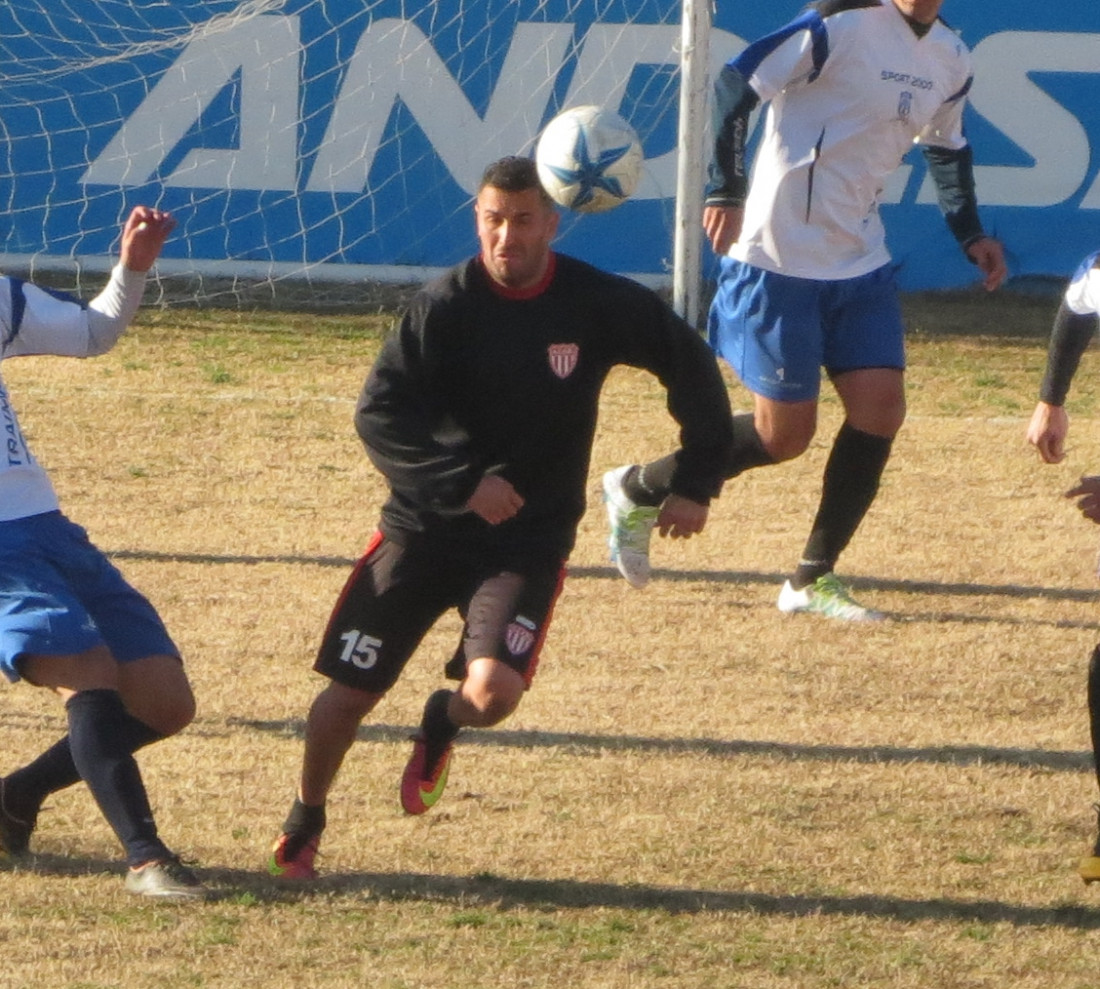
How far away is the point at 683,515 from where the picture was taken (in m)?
4.32

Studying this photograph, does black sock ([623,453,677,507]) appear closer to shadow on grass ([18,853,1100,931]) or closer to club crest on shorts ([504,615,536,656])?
club crest on shorts ([504,615,536,656])

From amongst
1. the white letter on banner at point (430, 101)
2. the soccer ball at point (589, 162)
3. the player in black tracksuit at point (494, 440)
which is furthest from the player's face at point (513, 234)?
the white letter on banner at point (430, 101)

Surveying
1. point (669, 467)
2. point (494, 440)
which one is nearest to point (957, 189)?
point (669, 467)

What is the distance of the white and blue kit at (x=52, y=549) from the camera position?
4090 millimetres

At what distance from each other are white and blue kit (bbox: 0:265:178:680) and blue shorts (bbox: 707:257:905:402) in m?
2.37

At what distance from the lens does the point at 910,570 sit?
707 centimetres

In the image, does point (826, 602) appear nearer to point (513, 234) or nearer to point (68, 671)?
point (513, 234)

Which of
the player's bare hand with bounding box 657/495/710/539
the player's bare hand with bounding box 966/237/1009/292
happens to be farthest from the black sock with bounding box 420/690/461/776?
the player's bare hand with bounding box 966/237/1009/292

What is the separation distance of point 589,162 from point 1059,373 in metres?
1.31

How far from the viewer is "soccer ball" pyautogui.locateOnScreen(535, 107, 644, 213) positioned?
516 cm

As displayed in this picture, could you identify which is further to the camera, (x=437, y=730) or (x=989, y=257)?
(x=989, y=257)

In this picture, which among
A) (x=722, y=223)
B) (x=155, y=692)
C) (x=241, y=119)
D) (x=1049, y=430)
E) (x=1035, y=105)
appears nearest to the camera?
(x=155, y=692)

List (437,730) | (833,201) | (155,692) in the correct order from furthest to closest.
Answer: (833,201), (437,730), (155,692)

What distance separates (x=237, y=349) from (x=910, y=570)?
206 inches
